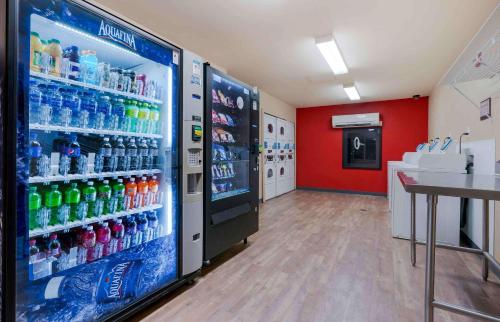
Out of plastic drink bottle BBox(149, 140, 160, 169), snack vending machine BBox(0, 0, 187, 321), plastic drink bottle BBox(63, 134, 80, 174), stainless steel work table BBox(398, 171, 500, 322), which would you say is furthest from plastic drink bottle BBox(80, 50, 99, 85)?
stainless steel work table BBox(398, 171, 500, 322)

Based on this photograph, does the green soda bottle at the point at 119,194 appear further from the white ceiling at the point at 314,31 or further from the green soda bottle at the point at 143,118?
the white ceiling at the point at 314,31

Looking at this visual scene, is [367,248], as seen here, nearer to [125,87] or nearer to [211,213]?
[211,213]

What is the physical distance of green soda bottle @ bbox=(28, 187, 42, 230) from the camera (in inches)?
51.8

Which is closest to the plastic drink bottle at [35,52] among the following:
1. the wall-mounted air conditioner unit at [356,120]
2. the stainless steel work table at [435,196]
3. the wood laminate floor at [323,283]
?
the wood laminate floor at [323,283]

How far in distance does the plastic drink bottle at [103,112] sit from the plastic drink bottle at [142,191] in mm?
478

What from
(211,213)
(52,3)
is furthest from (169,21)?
(211,213)

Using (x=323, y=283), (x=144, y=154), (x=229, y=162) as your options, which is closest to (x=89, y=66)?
(x=144, y=154)

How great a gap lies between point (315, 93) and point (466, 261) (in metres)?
4.39

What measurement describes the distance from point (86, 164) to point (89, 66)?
1.99 ft

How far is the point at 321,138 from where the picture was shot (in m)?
7.59

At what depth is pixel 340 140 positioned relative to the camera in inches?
289

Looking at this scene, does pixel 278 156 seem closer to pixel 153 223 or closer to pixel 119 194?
pixel 153 223

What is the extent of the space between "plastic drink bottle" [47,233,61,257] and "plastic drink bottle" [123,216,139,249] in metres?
0.40

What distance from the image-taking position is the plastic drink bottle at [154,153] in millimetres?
1967
